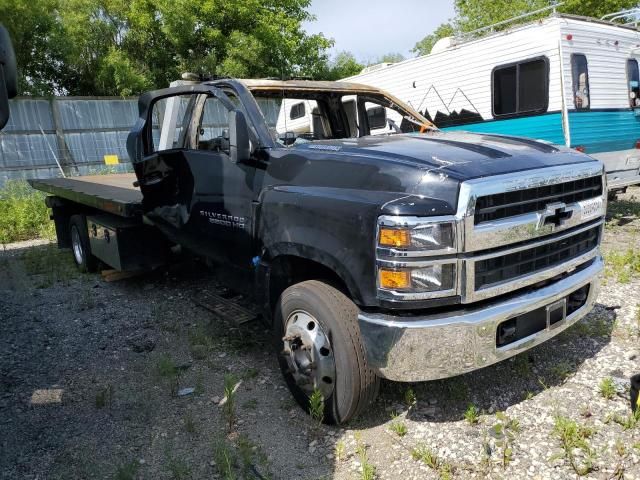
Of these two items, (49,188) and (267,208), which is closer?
(267,208)

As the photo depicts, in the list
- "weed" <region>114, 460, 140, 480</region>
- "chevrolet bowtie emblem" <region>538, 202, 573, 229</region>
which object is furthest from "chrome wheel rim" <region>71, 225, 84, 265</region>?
"chevrolet bowtie emblem" <region>538, 202, 573, 229</region>

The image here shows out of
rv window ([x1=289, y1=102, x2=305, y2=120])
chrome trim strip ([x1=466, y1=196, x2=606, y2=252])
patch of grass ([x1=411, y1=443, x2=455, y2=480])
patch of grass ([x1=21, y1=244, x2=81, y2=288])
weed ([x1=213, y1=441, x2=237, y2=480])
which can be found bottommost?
patch of grass ([x1=411, y1=443, x2=455, y2=480])

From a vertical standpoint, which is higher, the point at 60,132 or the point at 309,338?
the point at 60,132

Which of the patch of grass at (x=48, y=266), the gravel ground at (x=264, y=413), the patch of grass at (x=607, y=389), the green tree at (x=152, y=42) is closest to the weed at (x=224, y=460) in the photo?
the gravel ground at (x=264, y=413)

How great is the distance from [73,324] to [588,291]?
14.7 ft

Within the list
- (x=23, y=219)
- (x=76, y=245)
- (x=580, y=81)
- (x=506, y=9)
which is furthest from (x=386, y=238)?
(x=506, y=9)

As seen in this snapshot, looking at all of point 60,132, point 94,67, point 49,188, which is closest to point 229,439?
point 49,188

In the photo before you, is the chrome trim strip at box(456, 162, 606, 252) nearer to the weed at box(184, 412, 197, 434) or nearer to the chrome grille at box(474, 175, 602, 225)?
the chrome grille at box(474, 175, 602, 225)

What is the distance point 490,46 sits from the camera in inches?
338

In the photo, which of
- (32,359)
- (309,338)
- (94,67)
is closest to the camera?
(309,338)

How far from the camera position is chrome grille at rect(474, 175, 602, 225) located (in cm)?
257

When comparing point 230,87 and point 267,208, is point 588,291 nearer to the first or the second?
point 267,208

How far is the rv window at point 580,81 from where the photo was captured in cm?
767

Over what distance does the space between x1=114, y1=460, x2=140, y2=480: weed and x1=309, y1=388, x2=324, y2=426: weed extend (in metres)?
1.01
